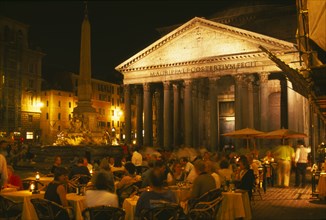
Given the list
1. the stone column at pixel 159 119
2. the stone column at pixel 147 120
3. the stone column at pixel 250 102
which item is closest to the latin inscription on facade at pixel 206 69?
the stone column at pixel 250 102

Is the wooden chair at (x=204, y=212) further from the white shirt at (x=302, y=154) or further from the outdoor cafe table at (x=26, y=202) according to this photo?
the white shirt at (x=302, y=154)

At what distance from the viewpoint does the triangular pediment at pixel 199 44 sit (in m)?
31.6

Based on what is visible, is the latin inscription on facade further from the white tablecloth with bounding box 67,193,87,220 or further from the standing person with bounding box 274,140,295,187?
the white tablecloth with bounding box 67,193,87,220

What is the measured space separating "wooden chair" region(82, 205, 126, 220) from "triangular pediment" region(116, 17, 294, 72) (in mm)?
26136

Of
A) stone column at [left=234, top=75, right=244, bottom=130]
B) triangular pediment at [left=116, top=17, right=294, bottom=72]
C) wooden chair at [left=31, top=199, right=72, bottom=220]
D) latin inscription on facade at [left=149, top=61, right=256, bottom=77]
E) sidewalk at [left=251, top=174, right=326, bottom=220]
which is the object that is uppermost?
triangular pediment at [left=116, top=17, right=294, bottom=72]

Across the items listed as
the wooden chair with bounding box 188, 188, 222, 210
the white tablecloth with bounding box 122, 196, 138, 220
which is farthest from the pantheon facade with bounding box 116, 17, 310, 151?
the white tablecloth with bounding box 122, 196, 138, 220

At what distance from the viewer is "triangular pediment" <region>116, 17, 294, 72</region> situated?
31614 millimetres

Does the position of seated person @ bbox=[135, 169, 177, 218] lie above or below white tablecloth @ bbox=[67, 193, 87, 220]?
above

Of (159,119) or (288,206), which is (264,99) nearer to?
(159,119)

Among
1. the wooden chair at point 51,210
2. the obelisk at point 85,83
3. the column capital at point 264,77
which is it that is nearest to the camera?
the wooden chair at point 51,210

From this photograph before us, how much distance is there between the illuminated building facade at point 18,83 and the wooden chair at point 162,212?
138 feet

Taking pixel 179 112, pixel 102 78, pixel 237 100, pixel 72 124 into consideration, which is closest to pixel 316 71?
pixel 72 124

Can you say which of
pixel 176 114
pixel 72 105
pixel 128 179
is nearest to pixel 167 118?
pixel 176 114

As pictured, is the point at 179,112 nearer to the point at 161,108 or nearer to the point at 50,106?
the point at 161,108
